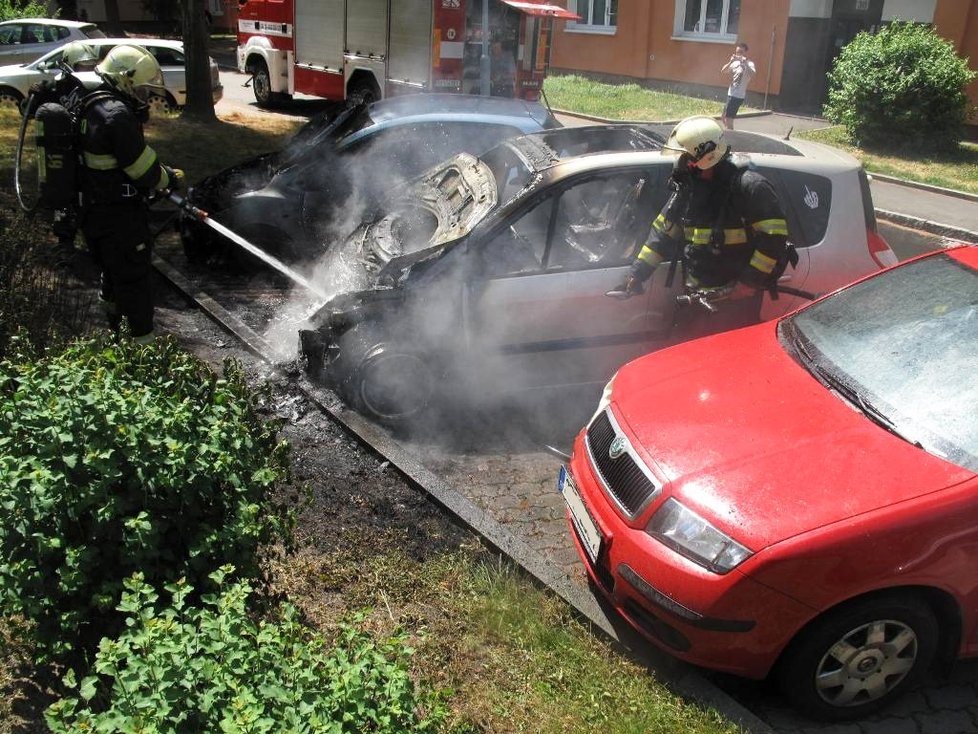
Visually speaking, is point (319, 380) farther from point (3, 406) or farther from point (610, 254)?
point (3, 406)

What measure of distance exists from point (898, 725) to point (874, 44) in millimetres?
15378

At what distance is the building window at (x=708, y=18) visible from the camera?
21.7 metres

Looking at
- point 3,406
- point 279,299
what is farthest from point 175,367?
point 279,299

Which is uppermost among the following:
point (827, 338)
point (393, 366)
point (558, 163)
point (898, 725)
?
point (558, 163)

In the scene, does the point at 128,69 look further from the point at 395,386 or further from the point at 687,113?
the point at 687,113

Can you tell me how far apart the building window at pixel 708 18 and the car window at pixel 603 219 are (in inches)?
682

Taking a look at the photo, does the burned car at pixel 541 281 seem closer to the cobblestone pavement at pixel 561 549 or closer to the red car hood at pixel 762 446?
the cobblestone pavement at pixel 561 549

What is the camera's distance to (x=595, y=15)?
25047mm

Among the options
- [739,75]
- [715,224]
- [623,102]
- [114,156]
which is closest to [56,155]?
[114,156]

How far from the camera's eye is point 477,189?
242 inches

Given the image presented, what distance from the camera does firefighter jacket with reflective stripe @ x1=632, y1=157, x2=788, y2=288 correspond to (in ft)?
17.2

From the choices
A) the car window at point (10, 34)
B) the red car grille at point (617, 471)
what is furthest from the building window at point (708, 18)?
the red car grille at point (617, 471)

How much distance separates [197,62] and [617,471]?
13.0 metres

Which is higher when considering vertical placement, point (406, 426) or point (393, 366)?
point (393, 366)
